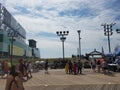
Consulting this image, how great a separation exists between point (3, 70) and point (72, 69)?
8539 mm

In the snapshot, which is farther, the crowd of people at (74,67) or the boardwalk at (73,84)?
the crowd of people at (74,67)

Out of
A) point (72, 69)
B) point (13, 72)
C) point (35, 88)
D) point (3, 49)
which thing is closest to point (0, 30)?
point (3, 49)

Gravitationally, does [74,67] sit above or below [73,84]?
above

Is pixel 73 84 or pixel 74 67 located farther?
pixel 74 67

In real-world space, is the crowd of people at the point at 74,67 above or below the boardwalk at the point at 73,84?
above

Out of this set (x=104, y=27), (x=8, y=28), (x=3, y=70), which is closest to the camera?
(x=3, y=70)

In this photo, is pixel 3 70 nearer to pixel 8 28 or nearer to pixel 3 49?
pixel 3 49

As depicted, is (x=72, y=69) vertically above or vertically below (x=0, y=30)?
below

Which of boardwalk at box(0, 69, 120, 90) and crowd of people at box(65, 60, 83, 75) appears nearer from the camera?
boardwalk at box(0, 69, 120, 90)

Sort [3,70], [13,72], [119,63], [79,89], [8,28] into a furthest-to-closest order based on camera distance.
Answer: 1. [8,28]
2. [119,63]
3. [3,70]
4. [79,89]
5. [13,72]

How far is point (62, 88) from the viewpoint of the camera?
1898 centimetres

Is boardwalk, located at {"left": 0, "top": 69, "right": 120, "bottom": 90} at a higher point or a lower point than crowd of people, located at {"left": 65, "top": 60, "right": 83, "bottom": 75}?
lower

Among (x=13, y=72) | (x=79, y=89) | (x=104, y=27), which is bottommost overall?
(x=79, y=89)

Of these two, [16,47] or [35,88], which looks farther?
[16,47]
